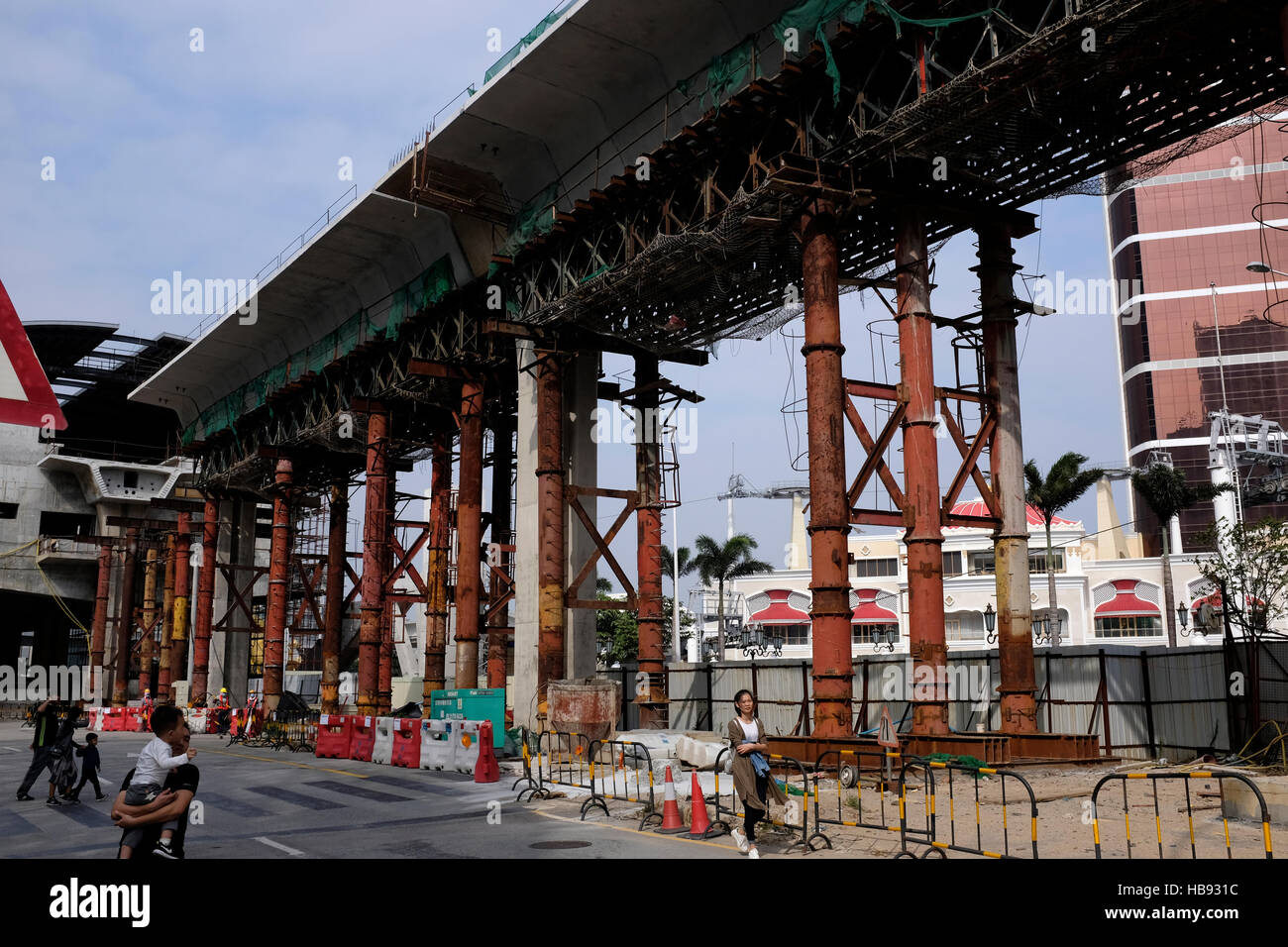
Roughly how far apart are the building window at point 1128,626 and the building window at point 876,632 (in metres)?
15.4

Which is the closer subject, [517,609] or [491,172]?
[517,609]

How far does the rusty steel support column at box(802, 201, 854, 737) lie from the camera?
62.3 ft

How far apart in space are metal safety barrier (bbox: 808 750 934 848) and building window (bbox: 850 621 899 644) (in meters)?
67.9

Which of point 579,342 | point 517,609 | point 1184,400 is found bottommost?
point 517,609

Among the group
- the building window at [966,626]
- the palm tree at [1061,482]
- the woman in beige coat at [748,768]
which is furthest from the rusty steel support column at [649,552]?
the building window at [966,626]

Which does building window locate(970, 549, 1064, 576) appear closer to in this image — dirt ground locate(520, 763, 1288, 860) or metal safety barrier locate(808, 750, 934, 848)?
dirt ground locate(520, 763, 1288, 860)

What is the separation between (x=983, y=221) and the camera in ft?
73.5

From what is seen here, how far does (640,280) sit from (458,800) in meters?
12.5

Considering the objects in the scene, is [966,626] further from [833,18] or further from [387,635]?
[833,18]

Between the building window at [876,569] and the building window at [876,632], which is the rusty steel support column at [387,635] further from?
the building window at [876,569]

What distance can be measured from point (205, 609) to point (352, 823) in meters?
39.6

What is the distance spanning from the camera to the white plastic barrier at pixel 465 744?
2320 cm
